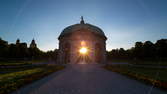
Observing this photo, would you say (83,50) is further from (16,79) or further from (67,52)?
(16,79)

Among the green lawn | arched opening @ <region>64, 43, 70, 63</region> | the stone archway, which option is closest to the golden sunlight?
the stone archway

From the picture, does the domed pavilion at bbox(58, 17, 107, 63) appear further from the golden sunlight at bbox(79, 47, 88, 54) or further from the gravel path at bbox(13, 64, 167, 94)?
the gravel path at bbox(13, 64, 167, 94)

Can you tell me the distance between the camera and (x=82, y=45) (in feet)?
107

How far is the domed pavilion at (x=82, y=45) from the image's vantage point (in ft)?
107

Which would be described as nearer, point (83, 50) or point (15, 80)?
point (15, 80)

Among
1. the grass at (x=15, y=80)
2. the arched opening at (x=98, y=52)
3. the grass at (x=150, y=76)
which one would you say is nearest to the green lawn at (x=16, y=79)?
the grass at (x=15, y=80)

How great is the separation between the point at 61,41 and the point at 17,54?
30600 millimetres

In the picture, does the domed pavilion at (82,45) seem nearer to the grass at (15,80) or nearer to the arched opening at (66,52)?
the arched opening at (66,52)

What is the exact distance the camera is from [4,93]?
18.7ft

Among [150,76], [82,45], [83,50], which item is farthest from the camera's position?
[83,50]

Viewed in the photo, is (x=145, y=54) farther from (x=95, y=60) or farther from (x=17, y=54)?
(x=17, y=54)

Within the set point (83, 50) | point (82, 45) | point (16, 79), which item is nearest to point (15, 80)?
point (16, 79)

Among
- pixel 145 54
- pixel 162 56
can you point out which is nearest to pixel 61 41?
pixel 145 54

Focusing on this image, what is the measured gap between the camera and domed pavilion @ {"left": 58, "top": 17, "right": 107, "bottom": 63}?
107ft
